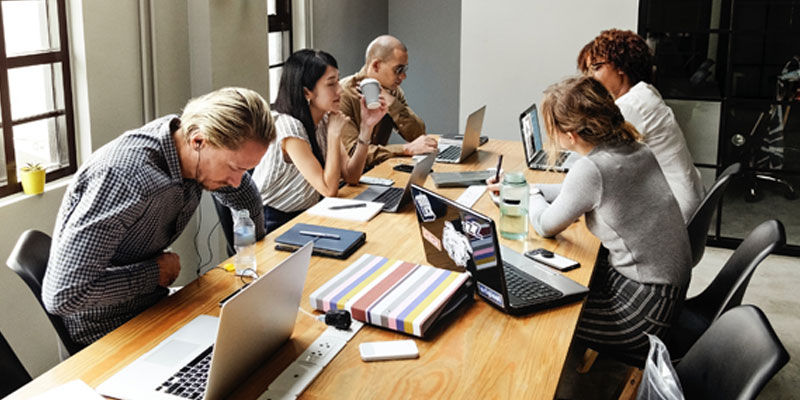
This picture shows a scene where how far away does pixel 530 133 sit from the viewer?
3.92m

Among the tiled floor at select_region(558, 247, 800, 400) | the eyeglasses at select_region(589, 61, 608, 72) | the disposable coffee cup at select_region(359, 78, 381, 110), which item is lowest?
the tiled floor at select_region(558, 247, 800, 400)

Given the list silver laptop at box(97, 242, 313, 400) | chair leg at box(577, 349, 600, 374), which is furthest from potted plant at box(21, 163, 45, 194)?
chair leg at box(577, 349, 600, 374)

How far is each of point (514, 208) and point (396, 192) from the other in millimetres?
675

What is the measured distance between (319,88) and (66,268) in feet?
5.07

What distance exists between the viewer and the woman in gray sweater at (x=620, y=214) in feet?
8.07

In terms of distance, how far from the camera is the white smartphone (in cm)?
186

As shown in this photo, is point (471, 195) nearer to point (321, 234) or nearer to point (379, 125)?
point (321, 234)

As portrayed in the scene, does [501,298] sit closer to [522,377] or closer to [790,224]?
[522,377]

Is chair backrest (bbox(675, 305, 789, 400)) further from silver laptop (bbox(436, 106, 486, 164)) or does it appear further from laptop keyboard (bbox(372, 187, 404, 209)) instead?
silver laptop (bbox(436, 106, 486, 164))

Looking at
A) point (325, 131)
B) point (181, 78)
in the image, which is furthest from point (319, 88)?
point (181, 78)

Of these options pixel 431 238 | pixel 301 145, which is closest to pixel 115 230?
pixel 431 238

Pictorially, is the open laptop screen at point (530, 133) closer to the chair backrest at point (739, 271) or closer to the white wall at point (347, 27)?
the chair backrest at point (739, 271)

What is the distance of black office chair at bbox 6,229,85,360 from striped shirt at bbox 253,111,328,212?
1148mm

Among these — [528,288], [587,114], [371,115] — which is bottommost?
[528,288]
